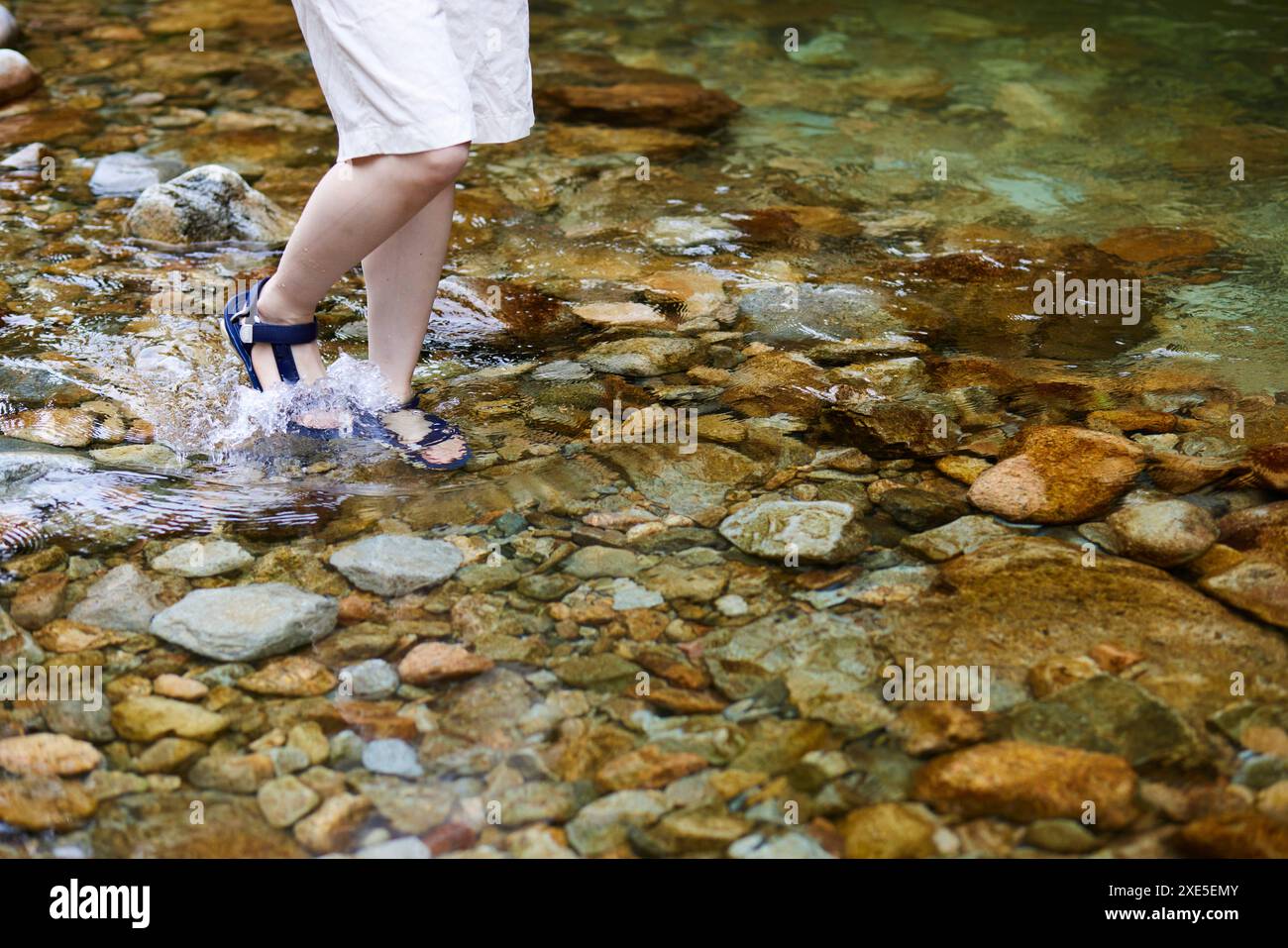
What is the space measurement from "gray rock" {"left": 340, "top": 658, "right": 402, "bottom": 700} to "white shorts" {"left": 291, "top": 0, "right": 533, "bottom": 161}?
90cm

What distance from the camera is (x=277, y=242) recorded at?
12.3 ft

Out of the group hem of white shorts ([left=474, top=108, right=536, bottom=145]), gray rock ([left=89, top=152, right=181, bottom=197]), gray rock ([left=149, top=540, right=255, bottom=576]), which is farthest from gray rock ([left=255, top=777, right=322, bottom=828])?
gray rock ([left=89, top=152, right=181, bottom=197])

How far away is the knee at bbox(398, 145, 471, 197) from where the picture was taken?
2230 mm

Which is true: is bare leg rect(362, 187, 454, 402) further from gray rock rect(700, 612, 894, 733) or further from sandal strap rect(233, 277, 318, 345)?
gray rock rect(700, 612, 894, 733)

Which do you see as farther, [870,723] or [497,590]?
[497,590]

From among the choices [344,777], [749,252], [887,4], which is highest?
[887,4]

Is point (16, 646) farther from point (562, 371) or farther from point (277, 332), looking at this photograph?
point (562, 371)

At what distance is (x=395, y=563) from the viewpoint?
2.22 m

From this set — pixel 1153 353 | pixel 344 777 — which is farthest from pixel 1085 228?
pixel 344 777

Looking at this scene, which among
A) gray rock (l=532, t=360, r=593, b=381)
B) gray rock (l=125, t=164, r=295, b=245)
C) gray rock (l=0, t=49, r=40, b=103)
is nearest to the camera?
gray rock (l=532, t=360, r=593, b=381)

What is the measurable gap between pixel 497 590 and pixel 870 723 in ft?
2.32

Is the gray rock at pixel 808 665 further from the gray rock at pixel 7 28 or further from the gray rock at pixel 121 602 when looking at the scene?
the gray rock at pixel 7 28

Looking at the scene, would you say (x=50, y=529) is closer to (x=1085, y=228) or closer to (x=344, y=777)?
→ (x=344, y=777)

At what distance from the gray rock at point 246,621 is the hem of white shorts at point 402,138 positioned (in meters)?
0.79
